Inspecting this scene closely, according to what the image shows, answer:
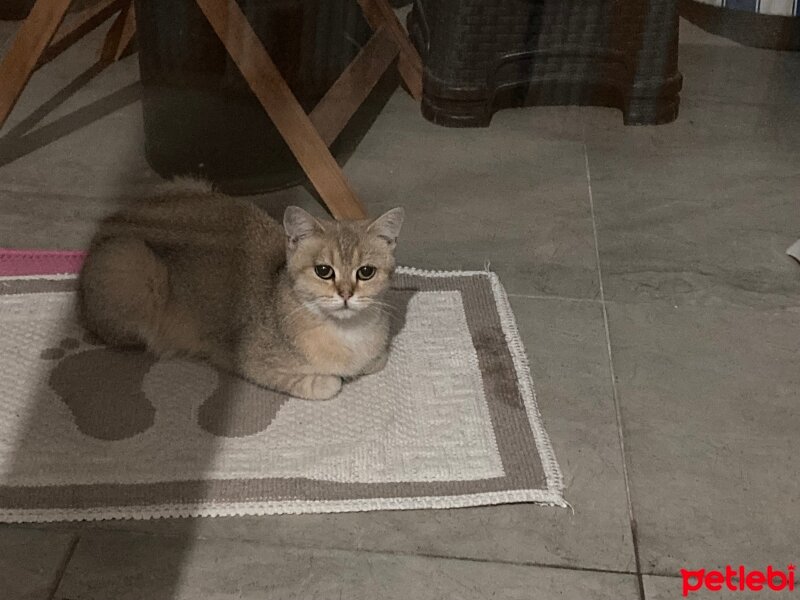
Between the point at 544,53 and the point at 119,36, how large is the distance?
0.97 metres

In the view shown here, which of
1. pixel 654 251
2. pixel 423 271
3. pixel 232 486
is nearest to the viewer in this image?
pixel 232 486

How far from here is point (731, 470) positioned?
118cm

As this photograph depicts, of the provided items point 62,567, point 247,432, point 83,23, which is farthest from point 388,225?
point 83,23

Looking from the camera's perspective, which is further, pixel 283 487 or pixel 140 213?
pixel 140 213

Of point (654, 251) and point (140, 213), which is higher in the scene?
point (140, 213)

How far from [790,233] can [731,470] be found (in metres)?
0.68

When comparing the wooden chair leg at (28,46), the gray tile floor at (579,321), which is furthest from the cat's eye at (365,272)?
the wooden chair leg at (28,46)

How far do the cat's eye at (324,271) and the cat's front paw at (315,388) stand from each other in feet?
0.51

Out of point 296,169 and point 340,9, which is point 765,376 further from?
point 340,9

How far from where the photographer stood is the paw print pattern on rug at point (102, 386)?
1177 millimetres

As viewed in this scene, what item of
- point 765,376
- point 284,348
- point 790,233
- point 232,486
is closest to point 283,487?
point 232,486

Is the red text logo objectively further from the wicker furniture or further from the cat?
the wicker furniture

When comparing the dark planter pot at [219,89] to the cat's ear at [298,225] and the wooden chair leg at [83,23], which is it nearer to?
the wooden chair leg at [83,23]

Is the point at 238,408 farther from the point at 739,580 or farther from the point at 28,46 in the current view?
the point at 28,46
